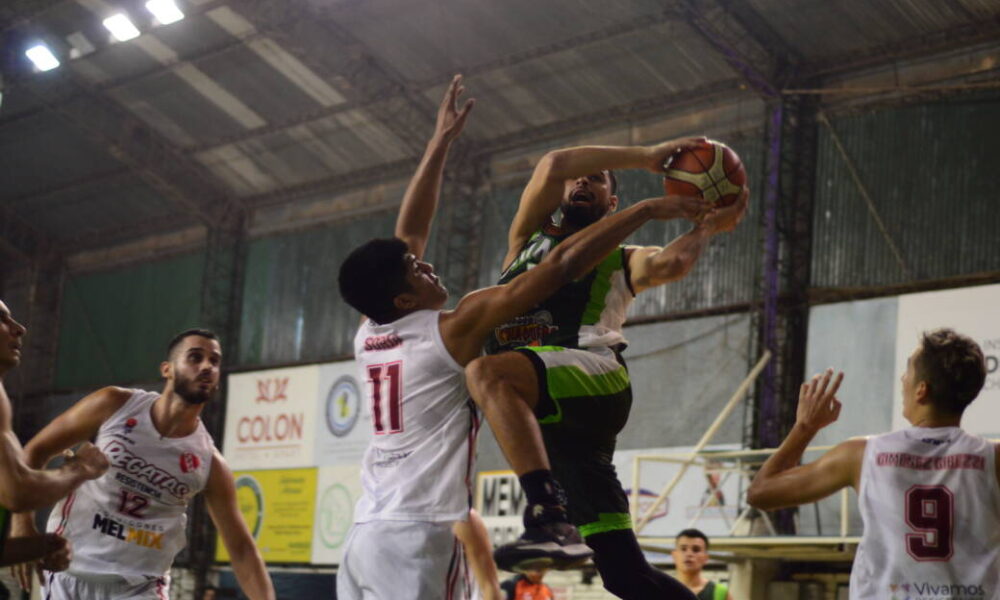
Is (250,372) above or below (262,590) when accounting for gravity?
above

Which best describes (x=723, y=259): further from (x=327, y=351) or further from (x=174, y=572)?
(x=174, y=572)

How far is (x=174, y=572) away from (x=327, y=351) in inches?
217

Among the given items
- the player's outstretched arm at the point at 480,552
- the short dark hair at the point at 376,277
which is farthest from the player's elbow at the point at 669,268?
the player's outstretched arm at the point at 480,552

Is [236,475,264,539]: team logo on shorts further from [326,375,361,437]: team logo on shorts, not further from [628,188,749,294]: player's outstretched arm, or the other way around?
[628,188,749,294]: player's outstretched arm

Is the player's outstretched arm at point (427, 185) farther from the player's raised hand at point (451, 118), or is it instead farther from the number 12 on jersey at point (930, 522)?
the number 12 on jersey at point (930, 522)

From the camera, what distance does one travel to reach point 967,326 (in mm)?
17281

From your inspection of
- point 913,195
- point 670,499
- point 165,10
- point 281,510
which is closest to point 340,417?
point 281,510

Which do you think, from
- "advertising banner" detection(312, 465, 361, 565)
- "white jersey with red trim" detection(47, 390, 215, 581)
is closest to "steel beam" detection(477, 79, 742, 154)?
"advertising banner" detection(312, 465, 361, 565)

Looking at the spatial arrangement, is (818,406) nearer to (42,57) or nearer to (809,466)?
(809,466)

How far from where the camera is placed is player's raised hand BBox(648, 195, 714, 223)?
233 inches

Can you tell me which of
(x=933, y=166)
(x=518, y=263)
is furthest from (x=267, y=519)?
(x=518, y=263)

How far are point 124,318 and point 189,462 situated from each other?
22.4m

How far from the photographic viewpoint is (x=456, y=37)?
2175 centimetres

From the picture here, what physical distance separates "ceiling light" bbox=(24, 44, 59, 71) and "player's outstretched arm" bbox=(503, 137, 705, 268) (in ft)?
64.5
